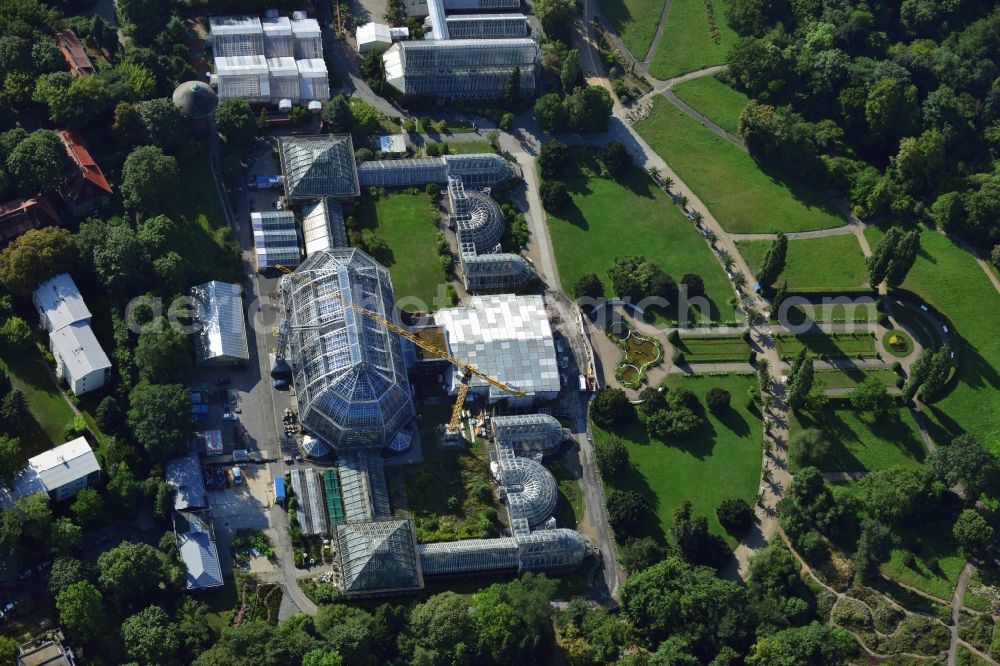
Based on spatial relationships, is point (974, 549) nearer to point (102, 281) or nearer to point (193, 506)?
point (193, 506)

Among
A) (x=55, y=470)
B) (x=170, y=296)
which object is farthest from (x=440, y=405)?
(x=55, y=470)

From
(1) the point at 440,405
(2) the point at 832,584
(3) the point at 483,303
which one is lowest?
(2) the point at 832,584

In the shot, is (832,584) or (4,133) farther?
(4,133)

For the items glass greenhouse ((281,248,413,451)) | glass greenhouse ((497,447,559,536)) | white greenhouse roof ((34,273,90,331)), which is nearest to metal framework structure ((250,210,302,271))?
glass greenhouse ((281,248,413,451))

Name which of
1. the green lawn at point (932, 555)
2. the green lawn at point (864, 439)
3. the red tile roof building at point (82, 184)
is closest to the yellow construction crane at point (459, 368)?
the red tile roof building at point (82, 184)

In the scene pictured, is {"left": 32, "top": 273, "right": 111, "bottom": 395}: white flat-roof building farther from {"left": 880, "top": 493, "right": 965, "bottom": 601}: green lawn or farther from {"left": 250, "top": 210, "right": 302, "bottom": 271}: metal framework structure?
{"left": 880, "top": 493, "right": 965, "bottom": 601}: green lawn

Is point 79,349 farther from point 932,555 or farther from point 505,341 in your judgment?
point 932,555

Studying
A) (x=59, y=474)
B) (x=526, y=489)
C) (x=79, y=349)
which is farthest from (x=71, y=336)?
(x=526, y=489)
